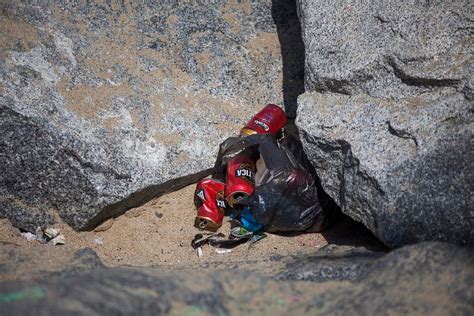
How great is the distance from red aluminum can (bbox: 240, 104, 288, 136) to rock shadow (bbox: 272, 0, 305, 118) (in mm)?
194

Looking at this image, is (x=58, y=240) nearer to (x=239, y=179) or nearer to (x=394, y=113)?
(x=239, y=179)

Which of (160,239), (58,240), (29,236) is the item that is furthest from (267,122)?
(29,236)

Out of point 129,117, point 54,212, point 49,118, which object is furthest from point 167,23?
point 54,212

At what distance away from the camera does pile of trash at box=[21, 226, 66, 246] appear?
11.6 ft

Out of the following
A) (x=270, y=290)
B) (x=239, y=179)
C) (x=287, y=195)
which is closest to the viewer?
(x=270, y=290)

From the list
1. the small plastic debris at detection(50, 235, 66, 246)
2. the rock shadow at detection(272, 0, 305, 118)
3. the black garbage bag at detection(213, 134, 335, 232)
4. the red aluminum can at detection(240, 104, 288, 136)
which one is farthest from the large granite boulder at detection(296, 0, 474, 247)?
the small plastic debris at detection(50, 235, 66, 246)

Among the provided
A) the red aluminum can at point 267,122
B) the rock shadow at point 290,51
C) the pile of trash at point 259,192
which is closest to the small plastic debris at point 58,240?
the pile of trash at point 259,192

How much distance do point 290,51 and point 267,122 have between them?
0.62 metres

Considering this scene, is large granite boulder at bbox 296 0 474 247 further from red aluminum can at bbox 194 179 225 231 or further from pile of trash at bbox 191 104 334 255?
red aluminum can at bbox 194 179 225 231

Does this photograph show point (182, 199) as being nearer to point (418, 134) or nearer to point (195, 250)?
point (195, 250)

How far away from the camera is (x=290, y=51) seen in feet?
13.9

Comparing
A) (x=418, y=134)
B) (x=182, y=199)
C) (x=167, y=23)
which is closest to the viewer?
(x=418, y=134)

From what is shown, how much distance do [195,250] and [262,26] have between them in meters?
1.54

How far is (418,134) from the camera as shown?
2.97m
